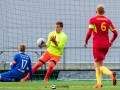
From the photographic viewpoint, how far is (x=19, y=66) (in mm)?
17516

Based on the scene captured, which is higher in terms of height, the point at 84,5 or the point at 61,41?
the point at 84,5

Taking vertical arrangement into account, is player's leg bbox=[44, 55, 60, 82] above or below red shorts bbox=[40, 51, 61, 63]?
below

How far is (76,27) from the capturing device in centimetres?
2386

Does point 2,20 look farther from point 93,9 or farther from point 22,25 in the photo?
point 93,9

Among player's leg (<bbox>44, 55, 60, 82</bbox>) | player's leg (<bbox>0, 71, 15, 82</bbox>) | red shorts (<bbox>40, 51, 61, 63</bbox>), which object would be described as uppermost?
red shorts (<bbox>40, 51, 61, 63</bbox>)

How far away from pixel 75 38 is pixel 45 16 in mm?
1470

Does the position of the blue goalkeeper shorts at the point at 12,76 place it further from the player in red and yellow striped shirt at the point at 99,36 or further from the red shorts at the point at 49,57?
the player in red and yellow striped shirt at the point at 99,36

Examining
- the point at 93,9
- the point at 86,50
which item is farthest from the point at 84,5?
the point at 86,50

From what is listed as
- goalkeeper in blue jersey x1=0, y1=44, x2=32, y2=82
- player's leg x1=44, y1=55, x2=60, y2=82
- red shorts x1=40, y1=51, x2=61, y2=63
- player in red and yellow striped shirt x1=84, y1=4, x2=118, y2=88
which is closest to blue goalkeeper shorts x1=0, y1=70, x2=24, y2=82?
goalkeeper in blue jersey x1=0, y1=44, x2=32, y2=82

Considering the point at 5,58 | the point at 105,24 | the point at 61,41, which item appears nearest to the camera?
the point at 105,24

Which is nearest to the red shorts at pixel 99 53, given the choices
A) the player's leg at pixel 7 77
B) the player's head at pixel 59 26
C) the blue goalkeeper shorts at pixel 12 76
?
the player's head at pixel 59 26

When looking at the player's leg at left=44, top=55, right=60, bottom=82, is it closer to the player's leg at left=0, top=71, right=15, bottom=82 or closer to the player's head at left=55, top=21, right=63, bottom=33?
the player's head at left=55, top=21, right=63, bottom=33

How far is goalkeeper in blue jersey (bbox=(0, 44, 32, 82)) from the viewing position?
17391mm

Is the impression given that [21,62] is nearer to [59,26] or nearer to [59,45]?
[59,45]
